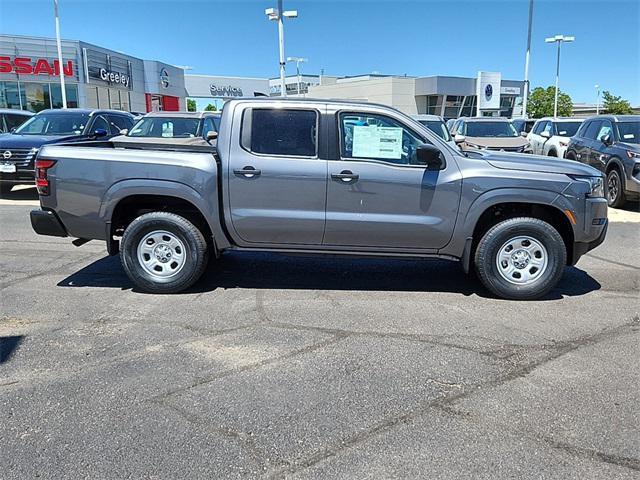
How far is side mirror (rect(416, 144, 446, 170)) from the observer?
4.99 m

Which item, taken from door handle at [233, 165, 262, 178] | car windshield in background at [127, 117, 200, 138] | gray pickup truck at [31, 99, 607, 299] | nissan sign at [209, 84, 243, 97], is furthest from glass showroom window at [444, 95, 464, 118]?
door handle at [233, 165, 262, 178]

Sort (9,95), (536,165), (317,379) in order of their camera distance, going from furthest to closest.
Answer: (9,95), (536,165), (317,379)

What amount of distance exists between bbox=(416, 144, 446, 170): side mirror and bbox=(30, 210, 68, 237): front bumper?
11.8ft

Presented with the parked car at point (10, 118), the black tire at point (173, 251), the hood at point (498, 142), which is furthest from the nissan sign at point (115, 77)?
the black tire at point (173, 251)

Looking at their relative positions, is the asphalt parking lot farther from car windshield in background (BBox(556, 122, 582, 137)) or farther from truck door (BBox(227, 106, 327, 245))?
car windshield in background (BBox(556, 122, 582, 137))

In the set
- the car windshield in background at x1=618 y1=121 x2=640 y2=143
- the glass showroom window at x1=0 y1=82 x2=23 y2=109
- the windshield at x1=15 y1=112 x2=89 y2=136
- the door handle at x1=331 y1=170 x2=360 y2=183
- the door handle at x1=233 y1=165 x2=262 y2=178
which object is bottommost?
the door handle at x1=331 y1=170 x2=360 y2=183

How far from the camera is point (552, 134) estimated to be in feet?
53.7

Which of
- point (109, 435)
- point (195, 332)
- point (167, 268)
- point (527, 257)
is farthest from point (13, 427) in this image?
point (527, 257)

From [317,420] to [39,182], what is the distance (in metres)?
Result: 3.94

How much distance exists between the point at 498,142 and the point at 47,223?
11.6 m

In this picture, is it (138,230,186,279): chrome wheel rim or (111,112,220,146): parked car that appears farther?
(111,112,220,146): parked car

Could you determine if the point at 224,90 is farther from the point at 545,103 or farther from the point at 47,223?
the point at 47,223

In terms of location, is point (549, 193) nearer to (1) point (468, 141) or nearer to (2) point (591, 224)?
(2) point (591, 224)

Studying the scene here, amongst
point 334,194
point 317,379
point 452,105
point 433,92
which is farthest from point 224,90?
point 317,379
